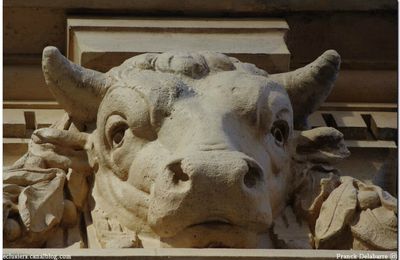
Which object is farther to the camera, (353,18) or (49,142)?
(353,18)

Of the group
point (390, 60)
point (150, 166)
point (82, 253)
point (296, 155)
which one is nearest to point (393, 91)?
point (390, 60)

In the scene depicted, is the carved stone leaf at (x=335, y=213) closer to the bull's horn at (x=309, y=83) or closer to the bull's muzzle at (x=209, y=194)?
the bull's muzzle at (x=209, y=194)

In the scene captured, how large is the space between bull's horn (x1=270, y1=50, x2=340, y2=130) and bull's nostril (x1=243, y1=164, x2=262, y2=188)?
52.3 inches

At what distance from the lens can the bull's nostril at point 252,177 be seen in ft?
41.0

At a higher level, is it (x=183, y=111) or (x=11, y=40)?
(x=183, y=111)

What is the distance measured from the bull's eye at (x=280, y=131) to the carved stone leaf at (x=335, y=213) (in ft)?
1.42

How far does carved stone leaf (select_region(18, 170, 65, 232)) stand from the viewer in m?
12.9

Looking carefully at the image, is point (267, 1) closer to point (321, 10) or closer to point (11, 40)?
point (321, 10)

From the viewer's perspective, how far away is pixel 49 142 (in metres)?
13.5

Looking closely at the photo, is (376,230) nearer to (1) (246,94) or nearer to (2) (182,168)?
(1) (246,94)

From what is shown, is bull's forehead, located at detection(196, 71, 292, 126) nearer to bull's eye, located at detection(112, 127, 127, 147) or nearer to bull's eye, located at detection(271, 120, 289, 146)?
bull's eye, located at detection(271, 120, 289, 146)

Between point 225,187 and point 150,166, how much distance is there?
Answer: 0.62 m

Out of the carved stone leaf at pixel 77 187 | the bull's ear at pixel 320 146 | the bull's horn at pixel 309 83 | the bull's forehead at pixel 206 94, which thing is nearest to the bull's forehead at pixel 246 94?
the bull's forehead at pixel 206 94

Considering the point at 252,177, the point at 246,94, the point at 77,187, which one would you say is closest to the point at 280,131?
the point at 246,94
